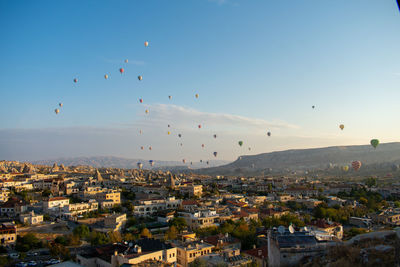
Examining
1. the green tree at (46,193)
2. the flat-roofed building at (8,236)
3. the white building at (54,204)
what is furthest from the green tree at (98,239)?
the green tree at (46,193)

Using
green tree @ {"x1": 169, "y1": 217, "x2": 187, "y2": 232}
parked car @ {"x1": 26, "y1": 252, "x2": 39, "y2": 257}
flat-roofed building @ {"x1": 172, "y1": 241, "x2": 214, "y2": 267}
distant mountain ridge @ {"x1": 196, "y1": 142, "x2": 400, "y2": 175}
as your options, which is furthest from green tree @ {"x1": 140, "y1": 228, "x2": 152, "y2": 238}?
distant mountain ridge @ {"x1": 196, "y1": 142, "x2": 400, "y2": 175}

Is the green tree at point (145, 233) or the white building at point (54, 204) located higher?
the white building at point (54, 204)

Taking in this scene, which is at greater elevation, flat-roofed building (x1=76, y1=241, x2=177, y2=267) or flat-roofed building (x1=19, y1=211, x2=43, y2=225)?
flat-roofed building (x1=19, y1=211, x2=43, y2=225)

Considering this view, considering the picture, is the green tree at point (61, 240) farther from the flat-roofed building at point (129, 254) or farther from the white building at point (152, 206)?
the white building at point (152, 206)

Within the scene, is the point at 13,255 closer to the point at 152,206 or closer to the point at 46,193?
the point at 152,206

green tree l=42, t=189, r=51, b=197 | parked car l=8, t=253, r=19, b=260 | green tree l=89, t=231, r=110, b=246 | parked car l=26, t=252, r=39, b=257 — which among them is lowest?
parked car l=26, t=252, r=39, b=257

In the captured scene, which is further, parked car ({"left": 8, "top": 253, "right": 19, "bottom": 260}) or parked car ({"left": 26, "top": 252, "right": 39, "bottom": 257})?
parked car ({"left": 26, "top": 252, "right": 39, "bottom": 257})

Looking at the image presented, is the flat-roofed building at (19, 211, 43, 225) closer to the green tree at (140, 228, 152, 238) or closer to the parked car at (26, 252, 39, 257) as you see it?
the parked car at (26, 252, 39, 257)

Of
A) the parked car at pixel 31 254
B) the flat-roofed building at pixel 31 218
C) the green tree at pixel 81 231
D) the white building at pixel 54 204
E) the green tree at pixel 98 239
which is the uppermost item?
the white building at pixel 54 204

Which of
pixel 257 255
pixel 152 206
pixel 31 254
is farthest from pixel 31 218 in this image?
pixel 257 255
